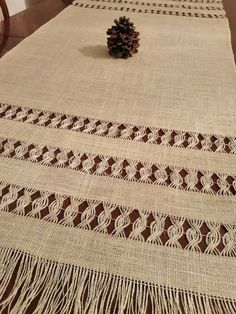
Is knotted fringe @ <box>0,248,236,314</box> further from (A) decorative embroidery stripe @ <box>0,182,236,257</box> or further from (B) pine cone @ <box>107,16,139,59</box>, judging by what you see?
(B) pine cone @ <box>107,16,139,59</box>

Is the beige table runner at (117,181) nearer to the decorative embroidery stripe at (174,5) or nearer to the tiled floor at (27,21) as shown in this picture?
the tiled floor at (27,21)

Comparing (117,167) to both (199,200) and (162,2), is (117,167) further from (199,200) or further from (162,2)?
(162,2)

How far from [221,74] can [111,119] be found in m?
0.29

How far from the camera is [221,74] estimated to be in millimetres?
721

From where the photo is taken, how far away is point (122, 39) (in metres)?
0.77

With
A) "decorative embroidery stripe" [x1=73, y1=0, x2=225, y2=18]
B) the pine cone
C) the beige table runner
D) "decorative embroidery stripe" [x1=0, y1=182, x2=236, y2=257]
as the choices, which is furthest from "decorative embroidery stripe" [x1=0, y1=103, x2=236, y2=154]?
"decorative embroidery stripe" [x1=73, y1=0, x2=225, y2=18]

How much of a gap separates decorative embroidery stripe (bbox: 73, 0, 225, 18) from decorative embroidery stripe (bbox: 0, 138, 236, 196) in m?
0.75

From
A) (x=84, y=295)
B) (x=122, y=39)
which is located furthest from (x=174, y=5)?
(x=84, y=295)

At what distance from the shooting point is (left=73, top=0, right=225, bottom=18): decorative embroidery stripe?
3.47 ft

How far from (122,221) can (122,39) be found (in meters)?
0.50

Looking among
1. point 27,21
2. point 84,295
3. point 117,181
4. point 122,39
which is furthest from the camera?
point 27,21

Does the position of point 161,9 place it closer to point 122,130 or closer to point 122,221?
point 122,130

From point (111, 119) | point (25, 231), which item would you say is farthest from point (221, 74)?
point (25, 231)

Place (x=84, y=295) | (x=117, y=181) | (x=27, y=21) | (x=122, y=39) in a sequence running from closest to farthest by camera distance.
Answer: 1. (x=84, y=295)
2. (x=117, y=181)
3. (x=122, y=39)
4. (x=27, y=21)
